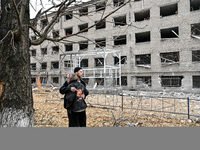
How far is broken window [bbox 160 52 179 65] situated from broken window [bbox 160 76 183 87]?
1.77 m

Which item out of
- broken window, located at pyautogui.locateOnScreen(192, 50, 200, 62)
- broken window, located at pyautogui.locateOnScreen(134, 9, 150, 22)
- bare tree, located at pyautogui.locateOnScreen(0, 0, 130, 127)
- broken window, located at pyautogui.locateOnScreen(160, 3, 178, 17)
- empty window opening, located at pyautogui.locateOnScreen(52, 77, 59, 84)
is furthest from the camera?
empty window opening, located at pyautogui.locateOnScreen(52, 77, 59, 84)

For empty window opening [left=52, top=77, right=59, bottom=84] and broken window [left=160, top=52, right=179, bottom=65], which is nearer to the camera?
broken window [left=160, top=52, right=179, bottom=65]

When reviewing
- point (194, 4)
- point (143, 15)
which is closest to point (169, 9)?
Answer: point (194, 4)

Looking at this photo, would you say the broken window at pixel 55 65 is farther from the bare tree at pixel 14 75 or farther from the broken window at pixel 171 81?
the bare tree at pixel 14 75

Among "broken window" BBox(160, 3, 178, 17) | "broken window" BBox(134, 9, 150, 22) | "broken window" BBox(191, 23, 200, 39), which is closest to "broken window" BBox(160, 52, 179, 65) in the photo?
"broken window" BBox(191, 23, 200, 39)

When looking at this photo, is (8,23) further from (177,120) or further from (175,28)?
(175,28)

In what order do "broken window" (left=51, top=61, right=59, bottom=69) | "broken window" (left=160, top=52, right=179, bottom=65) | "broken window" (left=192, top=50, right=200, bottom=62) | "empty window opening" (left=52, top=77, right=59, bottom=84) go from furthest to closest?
1. "broken window" (left=51, top=61, right=59, bottom=69)
2. "empty window opening" (left=52, top=77, right=59, bottom=84)
3. "broken window" (left=160, top=52, right=179, bottom=65)
4. "broken window" (left=192, top=50, right=200, bottom=62)

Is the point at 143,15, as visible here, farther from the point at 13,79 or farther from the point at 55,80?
the point at 13,79

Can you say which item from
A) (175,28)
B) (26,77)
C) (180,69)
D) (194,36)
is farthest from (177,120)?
(175,28)

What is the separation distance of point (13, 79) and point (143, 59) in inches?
673

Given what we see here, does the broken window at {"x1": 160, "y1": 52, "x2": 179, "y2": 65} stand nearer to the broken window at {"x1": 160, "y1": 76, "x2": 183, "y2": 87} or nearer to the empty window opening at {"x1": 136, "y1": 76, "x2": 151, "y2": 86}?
the broken window at {"x1": 160, "y1": 76, "x2": 183, "y2": 87}

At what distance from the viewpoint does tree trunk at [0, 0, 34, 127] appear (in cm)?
223

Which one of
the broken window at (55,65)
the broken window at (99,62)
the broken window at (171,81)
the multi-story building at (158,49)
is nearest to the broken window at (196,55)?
the multi-story building at (158,49)

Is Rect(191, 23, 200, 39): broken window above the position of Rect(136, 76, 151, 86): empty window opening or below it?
above
